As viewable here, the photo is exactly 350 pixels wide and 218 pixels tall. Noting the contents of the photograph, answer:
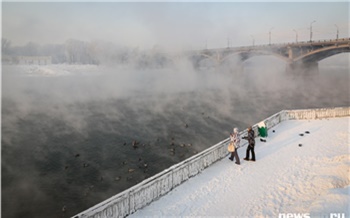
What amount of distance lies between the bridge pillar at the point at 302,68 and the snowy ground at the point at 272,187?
61098mm

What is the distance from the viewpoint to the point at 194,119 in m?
30.2

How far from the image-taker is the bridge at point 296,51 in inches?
2378

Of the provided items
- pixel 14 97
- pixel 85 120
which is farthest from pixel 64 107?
pixel 14 97

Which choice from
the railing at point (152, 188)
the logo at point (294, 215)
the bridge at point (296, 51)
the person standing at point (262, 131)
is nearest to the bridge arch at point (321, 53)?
the bridge at point (296, 51)

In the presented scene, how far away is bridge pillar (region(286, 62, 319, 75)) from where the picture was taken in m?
70.7

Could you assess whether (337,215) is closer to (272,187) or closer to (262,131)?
(272,187)

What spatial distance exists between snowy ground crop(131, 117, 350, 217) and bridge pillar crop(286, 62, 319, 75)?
61.1m

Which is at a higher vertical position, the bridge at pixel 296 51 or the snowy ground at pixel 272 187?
the bridge at pixel 296 51

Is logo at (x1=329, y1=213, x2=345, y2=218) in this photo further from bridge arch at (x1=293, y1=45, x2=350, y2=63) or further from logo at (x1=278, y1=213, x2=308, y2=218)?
bridge arch at (x1=293, y1=45, x2=350, y2=63)

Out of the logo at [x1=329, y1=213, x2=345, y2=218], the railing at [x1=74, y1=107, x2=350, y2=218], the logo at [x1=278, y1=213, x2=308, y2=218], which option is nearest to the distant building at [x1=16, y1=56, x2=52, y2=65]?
the railing at [x1=74, y1=107, x2=350, y2=218]

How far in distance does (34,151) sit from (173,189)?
45.8 feet

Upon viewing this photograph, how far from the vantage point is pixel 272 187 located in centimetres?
1001

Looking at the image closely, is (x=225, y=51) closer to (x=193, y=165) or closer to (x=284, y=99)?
(x=284, y=99)

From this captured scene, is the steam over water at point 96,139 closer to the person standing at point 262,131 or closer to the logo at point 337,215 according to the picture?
the person standing at point 262,131
